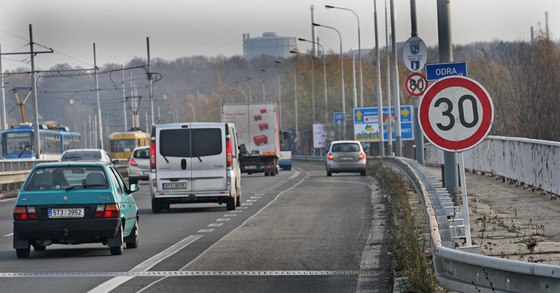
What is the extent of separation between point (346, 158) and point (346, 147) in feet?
1.81

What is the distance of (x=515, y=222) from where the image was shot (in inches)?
775

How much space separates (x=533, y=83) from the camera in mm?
50500

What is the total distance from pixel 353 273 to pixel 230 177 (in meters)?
14.6

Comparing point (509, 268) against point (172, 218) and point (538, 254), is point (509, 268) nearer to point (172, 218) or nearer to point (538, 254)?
point (538, 254)

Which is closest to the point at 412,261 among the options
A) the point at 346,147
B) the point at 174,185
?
the point at 174,185

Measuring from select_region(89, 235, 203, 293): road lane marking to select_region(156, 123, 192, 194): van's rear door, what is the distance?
8.01m

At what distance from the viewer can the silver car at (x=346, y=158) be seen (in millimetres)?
54469

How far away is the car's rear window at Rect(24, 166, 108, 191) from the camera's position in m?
17.5

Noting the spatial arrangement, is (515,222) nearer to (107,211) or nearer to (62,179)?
(107,211)

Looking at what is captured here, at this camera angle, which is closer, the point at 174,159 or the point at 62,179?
the point at 62,179

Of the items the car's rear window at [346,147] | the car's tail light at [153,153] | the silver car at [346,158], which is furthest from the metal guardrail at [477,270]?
the car's rear window at [346,147]

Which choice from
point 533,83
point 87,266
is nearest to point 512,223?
point 87,266

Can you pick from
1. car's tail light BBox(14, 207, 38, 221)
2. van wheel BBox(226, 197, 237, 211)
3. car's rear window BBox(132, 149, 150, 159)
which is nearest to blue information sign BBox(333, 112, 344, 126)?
car's rear window BBox(132, 149, 150, 159)

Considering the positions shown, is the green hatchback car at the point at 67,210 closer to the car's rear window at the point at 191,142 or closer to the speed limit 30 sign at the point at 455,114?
the speed limit 30 sign at the point at 455,114
